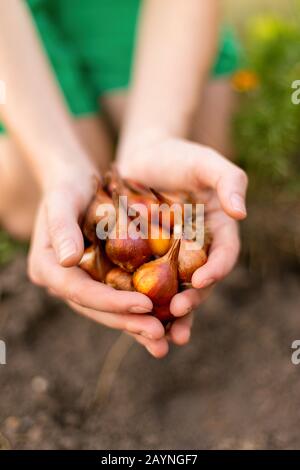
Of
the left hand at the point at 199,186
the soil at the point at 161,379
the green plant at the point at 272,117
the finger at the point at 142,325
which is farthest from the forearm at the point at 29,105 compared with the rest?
the green plant at the point at 272,117

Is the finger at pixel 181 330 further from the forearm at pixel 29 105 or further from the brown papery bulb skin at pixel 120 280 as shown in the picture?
the forearm at pixel 29 105

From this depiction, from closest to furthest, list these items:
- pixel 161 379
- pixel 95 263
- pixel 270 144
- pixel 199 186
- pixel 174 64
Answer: pixel 95 263 → pixel 199 186 → pixel 161 379 → pixel 174 64 → pixel 270 144

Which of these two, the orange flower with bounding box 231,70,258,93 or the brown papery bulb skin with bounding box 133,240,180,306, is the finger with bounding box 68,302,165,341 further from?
the orange flower with bounding box 231,70,258,93

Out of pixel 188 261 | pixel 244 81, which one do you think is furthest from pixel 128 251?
pixel 244 81

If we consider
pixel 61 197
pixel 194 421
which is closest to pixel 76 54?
pixel 61 197

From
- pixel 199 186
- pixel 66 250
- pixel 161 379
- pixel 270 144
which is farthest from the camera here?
pixel 270 144

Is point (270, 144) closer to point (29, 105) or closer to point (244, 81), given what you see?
point (244, 81)
